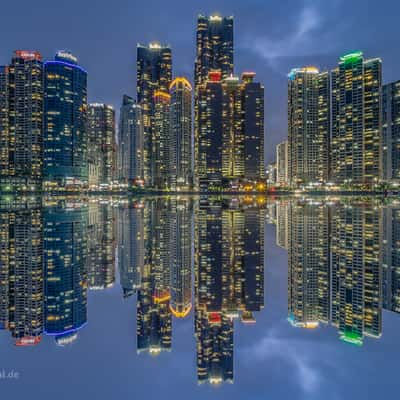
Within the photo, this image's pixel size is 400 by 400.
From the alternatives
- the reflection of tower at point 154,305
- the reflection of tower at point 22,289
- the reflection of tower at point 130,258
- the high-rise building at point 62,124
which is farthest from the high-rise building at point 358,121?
the reflection of tower at point 22,289

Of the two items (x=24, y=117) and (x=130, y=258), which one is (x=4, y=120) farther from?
(x=130, y=258)

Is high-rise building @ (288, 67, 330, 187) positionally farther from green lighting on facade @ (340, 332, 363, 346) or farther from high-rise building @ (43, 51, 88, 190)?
green lighting on facade @ (340, 332, 363, 346)

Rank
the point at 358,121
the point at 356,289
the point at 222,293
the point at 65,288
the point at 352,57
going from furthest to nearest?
the point at 352,57 < the point at 358,121 < the point at 65,288 < the point at 356,289 < the point at 222,293

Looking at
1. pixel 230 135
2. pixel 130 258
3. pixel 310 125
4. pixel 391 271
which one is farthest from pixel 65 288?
pixel 310 125

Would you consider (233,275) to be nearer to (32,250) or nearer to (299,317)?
(299,317)

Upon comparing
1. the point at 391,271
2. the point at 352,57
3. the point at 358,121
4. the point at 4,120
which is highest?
the point at 352,57

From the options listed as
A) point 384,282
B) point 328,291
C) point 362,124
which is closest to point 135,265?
point 328,291
